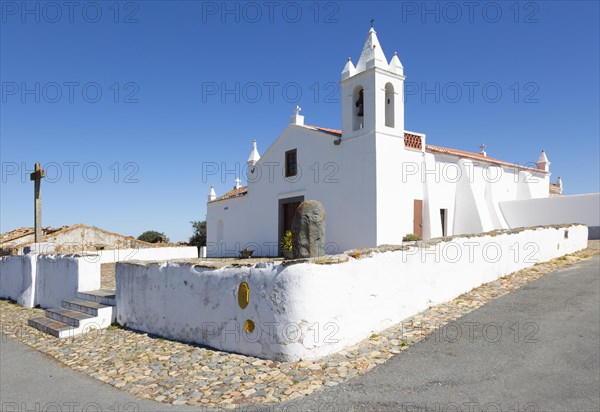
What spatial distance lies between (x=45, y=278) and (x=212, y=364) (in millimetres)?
7834

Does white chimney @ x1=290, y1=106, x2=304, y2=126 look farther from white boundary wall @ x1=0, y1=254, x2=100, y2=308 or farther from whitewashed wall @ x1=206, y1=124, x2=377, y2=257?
white boundary wall @ x1=0, y1=254, x2=100, y2=308

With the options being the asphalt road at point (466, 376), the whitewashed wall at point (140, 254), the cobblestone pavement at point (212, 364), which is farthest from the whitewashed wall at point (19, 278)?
the whitewashed wall at point (140, 254)

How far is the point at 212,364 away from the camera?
579cm

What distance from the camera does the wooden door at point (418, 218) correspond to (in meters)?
15.6

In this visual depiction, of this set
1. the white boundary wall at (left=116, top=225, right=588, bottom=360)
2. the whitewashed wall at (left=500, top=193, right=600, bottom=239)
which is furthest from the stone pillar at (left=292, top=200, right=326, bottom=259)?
the whitewashed wall at (left=500, top=193, right=600, bottom=239)

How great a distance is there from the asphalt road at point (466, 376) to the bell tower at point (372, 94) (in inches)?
330

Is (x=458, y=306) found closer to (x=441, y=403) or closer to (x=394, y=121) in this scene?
(x=441, y=403)

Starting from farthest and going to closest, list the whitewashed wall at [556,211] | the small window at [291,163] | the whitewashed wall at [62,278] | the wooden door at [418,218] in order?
the small window at [291,163] < the whitewashed wall at [556,211] < the wooden door at [418,218] < the whitewashed wall at [62,278]

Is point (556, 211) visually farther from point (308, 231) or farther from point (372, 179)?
point (308, 231)

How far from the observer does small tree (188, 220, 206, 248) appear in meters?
29.8

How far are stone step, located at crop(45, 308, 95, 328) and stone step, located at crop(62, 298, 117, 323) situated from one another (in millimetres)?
106

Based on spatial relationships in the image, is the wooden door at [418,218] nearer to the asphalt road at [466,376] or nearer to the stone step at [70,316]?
the asphalt road at [466,376]

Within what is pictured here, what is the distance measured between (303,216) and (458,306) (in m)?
3.28

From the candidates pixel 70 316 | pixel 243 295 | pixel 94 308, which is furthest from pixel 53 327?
pixel 243 295
